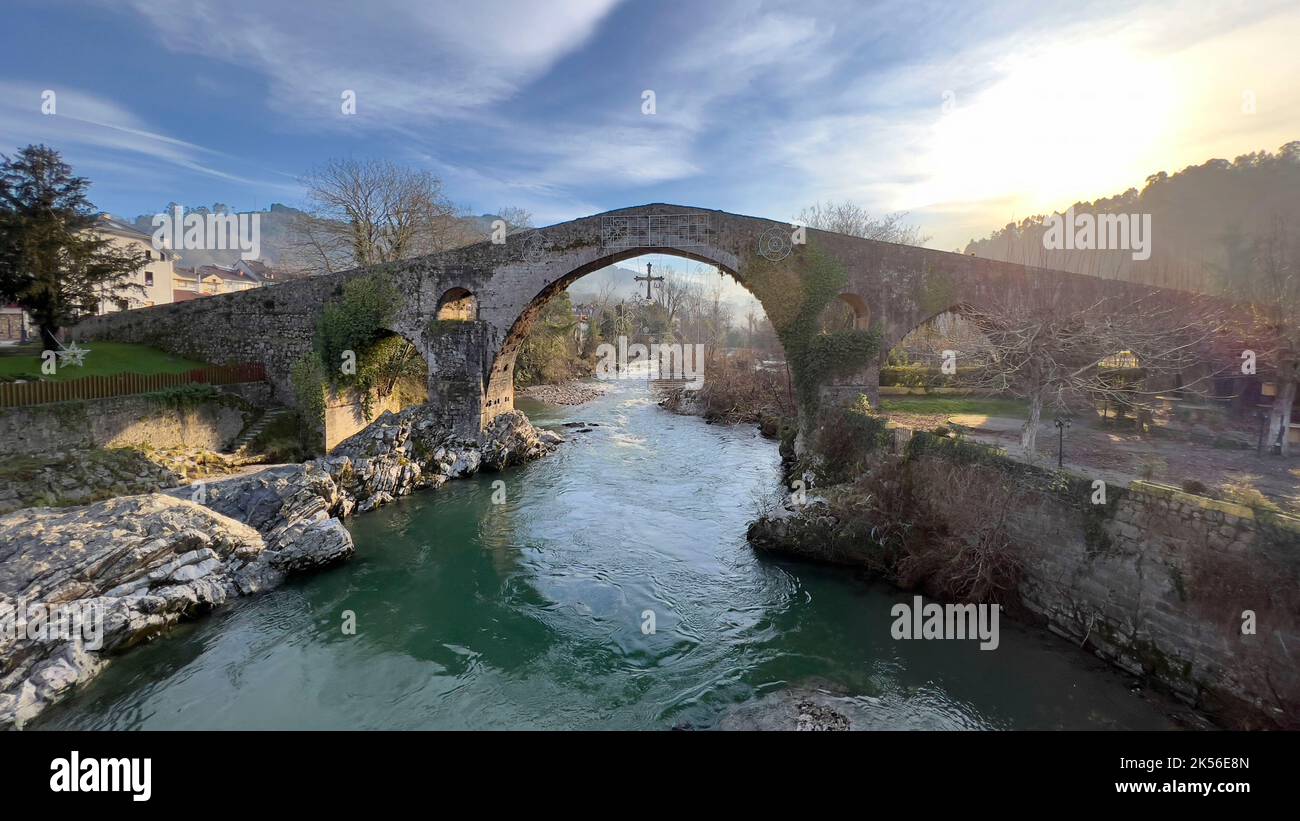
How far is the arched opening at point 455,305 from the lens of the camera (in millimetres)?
19562

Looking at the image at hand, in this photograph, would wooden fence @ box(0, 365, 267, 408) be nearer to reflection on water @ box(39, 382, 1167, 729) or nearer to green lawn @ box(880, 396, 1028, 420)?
reflection on water @ box(39, 382, 1167, 729)

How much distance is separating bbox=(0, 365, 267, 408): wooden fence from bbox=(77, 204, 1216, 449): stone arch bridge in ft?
4.85

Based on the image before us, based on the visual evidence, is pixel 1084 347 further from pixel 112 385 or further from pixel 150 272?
pixel 150 272

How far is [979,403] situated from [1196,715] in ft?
39.6

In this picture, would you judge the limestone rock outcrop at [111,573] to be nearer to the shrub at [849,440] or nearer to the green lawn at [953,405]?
the shrub at [849,440]

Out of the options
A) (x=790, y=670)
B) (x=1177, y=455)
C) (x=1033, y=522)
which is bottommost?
(x=790, y=670)

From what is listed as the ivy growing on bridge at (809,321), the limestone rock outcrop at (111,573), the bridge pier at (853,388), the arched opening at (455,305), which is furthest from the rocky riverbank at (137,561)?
the bridge pier at (853,388)

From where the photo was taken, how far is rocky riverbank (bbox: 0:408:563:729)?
7.68 meters

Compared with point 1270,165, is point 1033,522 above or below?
below

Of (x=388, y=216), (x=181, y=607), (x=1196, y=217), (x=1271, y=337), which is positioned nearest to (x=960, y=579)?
(x=1271, y=337)

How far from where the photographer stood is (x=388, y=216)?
27.5 meters
